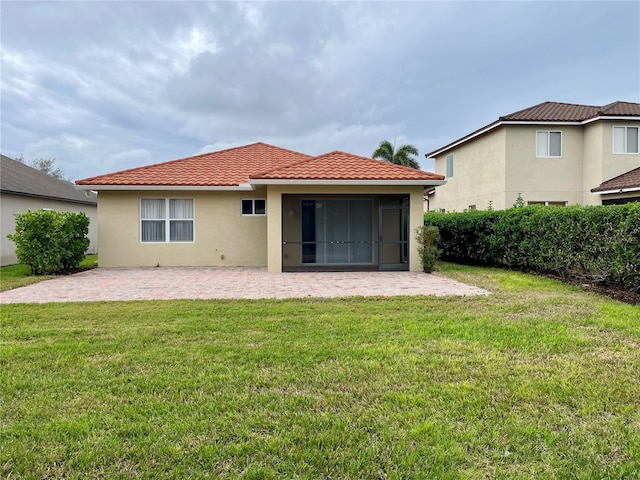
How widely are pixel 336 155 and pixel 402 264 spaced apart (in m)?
4.85

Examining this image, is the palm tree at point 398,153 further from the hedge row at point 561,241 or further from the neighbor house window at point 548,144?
the hedge row at point 561,241

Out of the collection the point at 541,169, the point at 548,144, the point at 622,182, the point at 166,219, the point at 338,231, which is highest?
the point at 548,144

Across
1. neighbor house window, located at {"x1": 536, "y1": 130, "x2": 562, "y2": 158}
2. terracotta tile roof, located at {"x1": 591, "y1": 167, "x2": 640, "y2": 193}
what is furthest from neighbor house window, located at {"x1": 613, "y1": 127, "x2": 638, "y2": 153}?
neighbor house window, located at {"x1": 536, "y1": 130, "x2": 562, "y2": 158}

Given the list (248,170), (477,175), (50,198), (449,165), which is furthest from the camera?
(449,165)

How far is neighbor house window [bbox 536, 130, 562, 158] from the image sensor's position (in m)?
20.2

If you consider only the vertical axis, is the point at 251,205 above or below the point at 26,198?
below

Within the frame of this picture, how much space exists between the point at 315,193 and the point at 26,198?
1397 centimetres

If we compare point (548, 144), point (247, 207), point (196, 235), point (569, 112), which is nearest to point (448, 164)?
point (548, 144)

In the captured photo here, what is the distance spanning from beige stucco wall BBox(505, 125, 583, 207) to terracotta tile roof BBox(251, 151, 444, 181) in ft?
28.3

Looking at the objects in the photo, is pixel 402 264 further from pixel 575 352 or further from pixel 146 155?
pixel 146 155

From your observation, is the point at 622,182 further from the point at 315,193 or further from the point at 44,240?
the point at 44,240

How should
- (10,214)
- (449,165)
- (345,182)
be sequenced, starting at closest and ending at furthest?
(345,182), (10,214), (449,165)

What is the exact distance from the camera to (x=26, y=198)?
18.3m

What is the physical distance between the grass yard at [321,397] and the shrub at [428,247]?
256 inches
